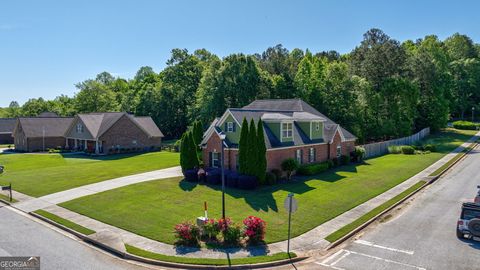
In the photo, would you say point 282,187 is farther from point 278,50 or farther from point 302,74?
point 278,50

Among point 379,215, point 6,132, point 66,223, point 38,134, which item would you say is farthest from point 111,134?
point 6,132

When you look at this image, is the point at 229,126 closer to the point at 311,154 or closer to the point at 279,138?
the point at 279,138

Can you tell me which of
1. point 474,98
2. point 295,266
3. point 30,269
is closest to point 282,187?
point 295,266

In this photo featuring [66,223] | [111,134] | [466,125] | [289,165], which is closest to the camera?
[66,223]

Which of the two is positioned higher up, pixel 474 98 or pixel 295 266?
pixel 474 98

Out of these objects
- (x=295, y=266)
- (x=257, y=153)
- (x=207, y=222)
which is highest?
(x=257, y=153)

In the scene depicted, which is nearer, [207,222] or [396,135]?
[207,222]
